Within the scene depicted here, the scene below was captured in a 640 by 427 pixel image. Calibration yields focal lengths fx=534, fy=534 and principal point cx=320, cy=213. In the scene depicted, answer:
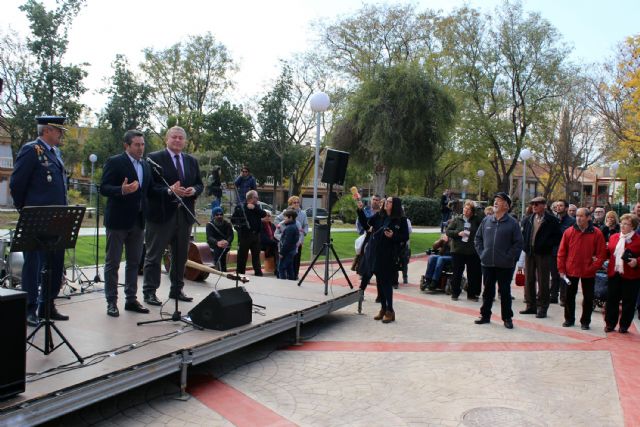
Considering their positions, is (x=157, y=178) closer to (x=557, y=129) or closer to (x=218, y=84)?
(x=557, y=129)

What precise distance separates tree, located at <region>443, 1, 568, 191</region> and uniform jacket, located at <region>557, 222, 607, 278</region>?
2656cm

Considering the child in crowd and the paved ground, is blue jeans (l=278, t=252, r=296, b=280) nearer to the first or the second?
the child in crowd

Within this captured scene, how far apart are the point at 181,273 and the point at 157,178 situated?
122 centimetres

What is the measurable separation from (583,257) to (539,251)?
1230 mm

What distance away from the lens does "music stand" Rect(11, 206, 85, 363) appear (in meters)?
4.03

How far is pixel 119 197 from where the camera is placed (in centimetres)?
547

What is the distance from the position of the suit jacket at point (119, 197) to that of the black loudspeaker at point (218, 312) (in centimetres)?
113

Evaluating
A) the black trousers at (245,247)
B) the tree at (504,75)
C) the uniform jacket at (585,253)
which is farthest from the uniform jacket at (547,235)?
the tree at (504,75)

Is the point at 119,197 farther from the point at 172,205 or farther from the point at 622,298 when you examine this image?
the point at 622,298

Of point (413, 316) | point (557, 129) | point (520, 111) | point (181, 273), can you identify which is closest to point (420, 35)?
point (520, 111)

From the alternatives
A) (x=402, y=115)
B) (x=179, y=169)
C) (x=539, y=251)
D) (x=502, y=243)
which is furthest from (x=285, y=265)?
(x=402, y=115)

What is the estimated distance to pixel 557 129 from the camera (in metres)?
35.7

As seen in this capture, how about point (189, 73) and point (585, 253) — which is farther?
point (189, 73)

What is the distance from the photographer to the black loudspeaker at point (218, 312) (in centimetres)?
554
